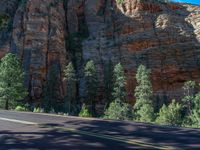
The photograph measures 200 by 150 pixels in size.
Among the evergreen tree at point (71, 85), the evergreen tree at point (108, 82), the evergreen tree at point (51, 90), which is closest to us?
the evergreen tree at point (51, 90)

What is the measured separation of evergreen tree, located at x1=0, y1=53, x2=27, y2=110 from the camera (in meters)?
38.6

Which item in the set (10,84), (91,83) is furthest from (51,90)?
(10,84)

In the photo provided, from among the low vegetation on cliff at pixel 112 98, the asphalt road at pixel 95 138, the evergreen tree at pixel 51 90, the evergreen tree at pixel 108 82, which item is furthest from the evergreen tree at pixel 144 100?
the asphalt road at pixel 95 138

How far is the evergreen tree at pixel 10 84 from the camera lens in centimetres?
3865

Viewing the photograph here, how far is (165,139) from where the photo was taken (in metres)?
6.39

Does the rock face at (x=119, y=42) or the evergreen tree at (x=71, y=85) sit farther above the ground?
the rock face at (x=119, y=42)

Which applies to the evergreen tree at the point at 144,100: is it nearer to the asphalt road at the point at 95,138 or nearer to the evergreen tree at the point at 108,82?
the evergreen tree at the point at 108,82

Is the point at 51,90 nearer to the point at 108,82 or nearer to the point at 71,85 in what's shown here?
the point at 71,85

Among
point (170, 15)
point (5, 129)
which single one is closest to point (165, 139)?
point (5, 129)

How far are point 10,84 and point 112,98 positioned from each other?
2234 centimetres

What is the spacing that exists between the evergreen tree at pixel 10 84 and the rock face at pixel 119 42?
17.4 metres

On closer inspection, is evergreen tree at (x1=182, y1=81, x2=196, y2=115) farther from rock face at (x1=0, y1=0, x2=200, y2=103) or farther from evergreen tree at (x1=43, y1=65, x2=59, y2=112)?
evergreen tree at (x1=43, y1=65, x2=59, y2=112)

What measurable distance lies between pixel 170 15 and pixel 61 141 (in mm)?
66466

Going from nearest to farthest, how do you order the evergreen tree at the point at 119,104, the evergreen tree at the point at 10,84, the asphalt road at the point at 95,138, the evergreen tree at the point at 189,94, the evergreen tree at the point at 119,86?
the asphalt road at the point at 95,138, the evergreen tree at the point at 10,84, the evergreen tree at the point at 119,104, the evergreen tree at the point at 119,86, the evergreen tree at the point at 189,94
